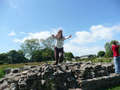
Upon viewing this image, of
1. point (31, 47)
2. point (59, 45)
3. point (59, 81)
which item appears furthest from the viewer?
point (31, 47)

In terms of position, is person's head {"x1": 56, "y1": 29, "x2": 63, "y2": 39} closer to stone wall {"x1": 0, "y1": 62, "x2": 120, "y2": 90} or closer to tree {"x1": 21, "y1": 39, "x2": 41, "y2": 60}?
stone wall {"x1": 0, "y1": 62, "x2": 120, "y2": 90}

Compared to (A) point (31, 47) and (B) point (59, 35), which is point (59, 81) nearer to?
(B) point (59, 35)

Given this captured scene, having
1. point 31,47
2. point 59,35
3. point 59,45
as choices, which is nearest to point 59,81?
point 59,45

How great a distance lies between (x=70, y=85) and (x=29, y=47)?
2495 inches

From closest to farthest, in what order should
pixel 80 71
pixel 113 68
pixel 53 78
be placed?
pixel 53 78 → pixel 80 71 → pixel 113 68

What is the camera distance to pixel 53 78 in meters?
6.12

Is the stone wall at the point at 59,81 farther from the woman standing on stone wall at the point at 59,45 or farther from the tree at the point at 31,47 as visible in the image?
the tree at the point at 31,47

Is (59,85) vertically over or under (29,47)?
under

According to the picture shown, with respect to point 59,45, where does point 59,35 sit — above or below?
above

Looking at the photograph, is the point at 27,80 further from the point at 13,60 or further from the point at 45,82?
the point at 13,60

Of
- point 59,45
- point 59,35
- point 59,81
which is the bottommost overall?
point 59,81

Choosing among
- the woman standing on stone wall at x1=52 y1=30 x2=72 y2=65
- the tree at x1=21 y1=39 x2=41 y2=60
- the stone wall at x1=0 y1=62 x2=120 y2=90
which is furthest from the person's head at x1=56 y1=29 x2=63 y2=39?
the tree at x1=21 y1=39 x2=41 y2=60

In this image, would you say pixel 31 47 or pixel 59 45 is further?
pixel 31 47

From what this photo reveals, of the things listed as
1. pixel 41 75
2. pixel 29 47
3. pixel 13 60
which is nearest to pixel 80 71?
pixel 41 75
